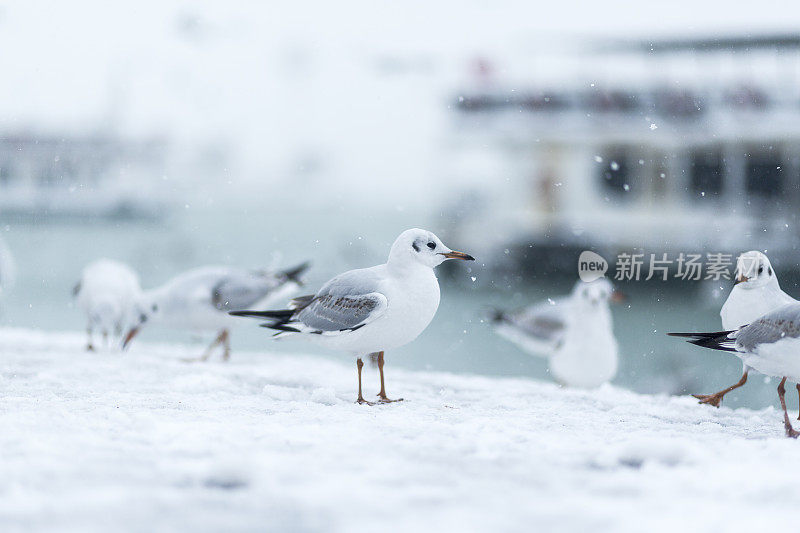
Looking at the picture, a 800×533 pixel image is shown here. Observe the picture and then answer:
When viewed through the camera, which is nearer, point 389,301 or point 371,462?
point 371,462

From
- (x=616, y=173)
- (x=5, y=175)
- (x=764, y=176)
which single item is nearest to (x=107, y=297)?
(x=616, y=173)

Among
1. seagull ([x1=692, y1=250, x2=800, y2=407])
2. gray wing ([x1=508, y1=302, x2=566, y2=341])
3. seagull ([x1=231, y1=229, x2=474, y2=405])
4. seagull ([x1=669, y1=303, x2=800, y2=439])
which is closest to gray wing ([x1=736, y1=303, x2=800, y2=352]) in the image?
seagull ([x1=669, y1=303, x2=800, y2=439])

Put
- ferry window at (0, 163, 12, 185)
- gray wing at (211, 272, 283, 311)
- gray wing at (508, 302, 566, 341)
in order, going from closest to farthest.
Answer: gray wing at (211, 272, 283, 311) < gray wing at (508, 302, 566, 341) < ferry window at (0, 163, 12, 185)

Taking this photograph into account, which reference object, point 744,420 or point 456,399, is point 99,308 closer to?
point 456,399

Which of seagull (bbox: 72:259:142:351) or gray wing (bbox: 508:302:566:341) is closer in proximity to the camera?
seagull (bbox: 72:259:142:351)

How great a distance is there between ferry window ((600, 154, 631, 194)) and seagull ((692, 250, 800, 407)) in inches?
675

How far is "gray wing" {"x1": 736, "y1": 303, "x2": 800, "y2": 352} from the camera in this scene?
3291 mm

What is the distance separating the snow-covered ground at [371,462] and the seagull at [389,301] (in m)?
0.30

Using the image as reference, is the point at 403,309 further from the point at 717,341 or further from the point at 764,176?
the point at 764,176

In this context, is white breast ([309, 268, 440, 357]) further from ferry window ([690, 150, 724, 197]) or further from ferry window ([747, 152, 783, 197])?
ferry window ([747, 152, 783, 197])

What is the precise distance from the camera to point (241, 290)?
575 centimetres

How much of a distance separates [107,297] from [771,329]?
16.1ft

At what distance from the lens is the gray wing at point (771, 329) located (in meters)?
3.29

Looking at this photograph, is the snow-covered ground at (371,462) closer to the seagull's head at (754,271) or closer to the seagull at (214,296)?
the seagull's head at (754,271)
